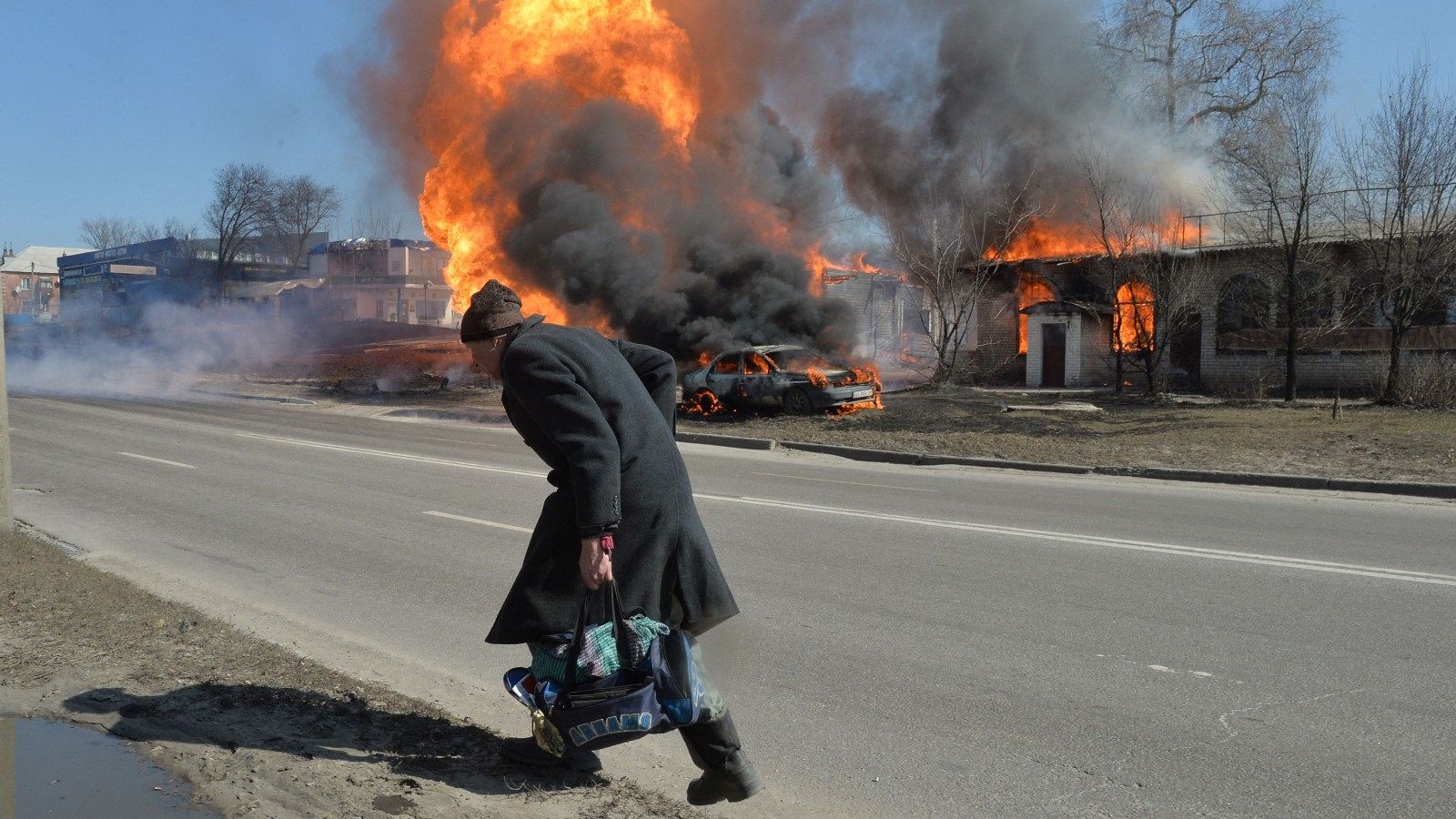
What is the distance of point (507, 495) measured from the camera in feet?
35.7

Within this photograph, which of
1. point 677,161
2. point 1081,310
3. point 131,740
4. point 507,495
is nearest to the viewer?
point 131,740

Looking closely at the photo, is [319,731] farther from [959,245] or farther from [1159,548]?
[959,245]

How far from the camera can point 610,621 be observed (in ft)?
10.6

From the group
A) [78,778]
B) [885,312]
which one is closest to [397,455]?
[78,778]

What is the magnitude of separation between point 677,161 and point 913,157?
7318 millimetres

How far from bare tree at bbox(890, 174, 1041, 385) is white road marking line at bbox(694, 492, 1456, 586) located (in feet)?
51.9

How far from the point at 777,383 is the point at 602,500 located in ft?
57.2

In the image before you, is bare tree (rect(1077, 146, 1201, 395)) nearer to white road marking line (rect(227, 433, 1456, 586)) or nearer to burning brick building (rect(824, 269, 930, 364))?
burning brick building (rect(824, 269, 930, 364))

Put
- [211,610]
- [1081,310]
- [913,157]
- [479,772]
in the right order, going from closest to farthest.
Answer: [479,772], [211,610], [1081,310], [913,157]

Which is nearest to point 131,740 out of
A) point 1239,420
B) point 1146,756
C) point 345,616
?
point 345,616

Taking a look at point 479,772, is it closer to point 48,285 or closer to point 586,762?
point 586,762

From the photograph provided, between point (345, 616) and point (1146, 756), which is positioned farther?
point (345, 616)

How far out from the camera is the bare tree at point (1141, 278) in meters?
22.6

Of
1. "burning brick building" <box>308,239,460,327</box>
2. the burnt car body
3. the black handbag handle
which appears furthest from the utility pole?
"burning brick building" <box>308,239,460,327</box>
